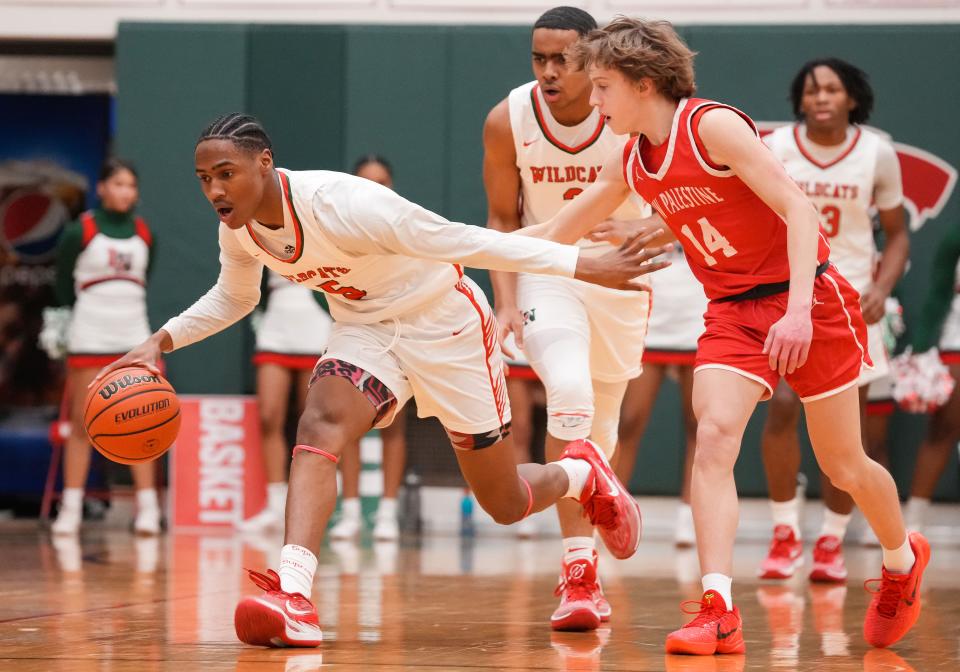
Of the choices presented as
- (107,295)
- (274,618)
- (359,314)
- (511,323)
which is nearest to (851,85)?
(511,323)

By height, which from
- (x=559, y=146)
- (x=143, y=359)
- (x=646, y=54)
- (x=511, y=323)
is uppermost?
(x=646, y=54)

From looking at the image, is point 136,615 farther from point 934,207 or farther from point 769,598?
point 934,207

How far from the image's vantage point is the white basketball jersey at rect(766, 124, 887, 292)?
6.59 m

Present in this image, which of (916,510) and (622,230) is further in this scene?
(916,510)

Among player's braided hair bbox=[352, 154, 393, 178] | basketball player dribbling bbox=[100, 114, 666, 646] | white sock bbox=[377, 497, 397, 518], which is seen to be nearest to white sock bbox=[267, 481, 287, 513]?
white sock bbox=[377, 497, 397, 518]

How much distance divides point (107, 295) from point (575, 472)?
4633 mm

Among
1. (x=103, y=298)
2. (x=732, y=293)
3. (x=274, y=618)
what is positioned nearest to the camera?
(x=274, y=618)

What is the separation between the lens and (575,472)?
461 centimetres

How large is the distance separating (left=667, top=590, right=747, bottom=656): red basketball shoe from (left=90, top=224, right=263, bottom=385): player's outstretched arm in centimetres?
164

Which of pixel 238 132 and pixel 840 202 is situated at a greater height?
pixel 840 202

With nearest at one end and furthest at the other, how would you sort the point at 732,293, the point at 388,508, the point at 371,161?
the point at 732,293 → the point at 371,161 → the point at 388,508

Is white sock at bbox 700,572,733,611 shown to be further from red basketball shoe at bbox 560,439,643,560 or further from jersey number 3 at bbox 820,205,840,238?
jersey number 3 at bbox 820,205,840,238

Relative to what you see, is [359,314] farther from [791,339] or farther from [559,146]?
[791,339]

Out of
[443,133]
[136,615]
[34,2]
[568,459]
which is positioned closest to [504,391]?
[568,459]
